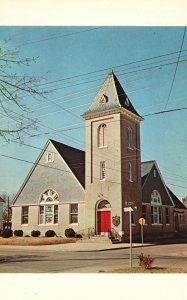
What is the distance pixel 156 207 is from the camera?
22.3 metres

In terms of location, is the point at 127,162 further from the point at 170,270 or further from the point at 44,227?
the point at 170,270

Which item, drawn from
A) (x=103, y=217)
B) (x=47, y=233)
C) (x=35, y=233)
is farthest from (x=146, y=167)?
(x=35, y=233)

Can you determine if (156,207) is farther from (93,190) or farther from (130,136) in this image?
(130,136)

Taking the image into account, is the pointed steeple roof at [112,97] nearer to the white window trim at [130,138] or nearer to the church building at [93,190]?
the church building at [93,190]


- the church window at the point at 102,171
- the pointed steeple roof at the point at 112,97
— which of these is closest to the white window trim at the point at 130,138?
the pointed steeple roof at the point at 112,97

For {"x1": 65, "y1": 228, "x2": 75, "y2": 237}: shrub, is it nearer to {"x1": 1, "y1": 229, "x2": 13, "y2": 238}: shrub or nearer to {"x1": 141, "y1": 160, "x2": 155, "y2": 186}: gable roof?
{"x1": 1, "y1": 229, "x2": 13, "y2": 238}: shrub

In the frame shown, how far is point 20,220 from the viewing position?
1938 cm

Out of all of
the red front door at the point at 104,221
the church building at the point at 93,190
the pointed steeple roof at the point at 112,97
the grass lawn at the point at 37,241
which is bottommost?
the grass lawn at the point at 37,241

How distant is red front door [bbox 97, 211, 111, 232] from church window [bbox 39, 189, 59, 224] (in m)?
2.22

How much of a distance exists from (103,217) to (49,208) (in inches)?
115

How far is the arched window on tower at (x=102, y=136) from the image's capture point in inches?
682

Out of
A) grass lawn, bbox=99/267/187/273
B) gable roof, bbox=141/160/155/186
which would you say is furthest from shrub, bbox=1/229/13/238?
grass lawn, bbox=99/267/187/273
